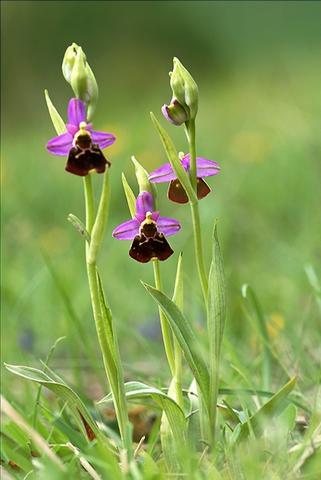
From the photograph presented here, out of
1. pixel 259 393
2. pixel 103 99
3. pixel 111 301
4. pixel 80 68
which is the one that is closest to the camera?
pixel 80 68

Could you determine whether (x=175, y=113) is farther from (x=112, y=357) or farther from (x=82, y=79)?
(x=112, y=357)

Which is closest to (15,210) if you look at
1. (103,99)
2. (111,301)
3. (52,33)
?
(111,301)

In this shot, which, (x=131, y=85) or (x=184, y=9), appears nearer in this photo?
(x=131, y=85)

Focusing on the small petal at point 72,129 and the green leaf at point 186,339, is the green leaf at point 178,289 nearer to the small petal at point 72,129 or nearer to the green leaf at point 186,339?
the green leaf at point 186,339

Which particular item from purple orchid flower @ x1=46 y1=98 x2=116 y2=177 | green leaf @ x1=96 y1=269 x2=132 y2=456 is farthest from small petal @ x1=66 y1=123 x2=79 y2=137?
green leaf @ x1=96 y1=269 x2=132 y2=456

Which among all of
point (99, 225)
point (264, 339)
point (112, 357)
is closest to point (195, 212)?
point (99, 225)

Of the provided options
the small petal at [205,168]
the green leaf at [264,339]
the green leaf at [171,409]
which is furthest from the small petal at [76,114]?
the green leaf at [264,339]

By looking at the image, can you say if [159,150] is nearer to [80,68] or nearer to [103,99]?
[103,99]
